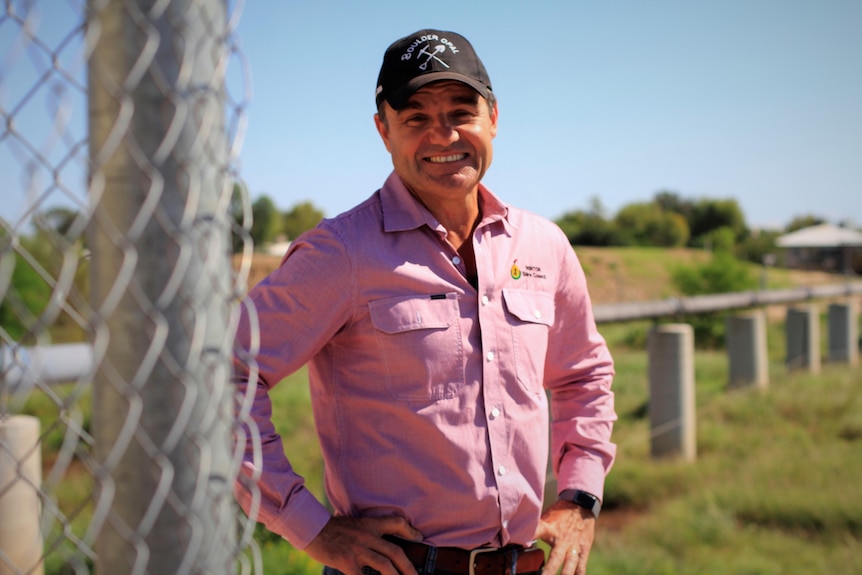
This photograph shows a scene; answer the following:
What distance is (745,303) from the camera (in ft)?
29.6

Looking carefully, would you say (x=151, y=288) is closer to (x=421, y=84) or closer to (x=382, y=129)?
(x=421, y=84)

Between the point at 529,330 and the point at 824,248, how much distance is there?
34437 mm

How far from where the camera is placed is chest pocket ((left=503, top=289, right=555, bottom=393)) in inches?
88.9

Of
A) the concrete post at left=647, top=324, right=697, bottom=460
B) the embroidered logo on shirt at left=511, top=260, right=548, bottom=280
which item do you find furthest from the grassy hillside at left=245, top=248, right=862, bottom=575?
the embroidered logo on shirt at left=511, top=260, right=548, bottom=280

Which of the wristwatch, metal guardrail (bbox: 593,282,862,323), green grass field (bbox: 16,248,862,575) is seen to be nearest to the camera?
the wristwatch

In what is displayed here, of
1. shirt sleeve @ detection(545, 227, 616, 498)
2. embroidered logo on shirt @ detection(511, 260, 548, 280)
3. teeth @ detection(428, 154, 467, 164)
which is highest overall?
teeth @ detection(428, 154, 467, 164)

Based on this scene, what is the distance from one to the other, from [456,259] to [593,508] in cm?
94

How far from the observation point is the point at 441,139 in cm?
224

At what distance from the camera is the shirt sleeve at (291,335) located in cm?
208

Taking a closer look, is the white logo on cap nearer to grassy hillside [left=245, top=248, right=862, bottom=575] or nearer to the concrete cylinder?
the concrete cylinder

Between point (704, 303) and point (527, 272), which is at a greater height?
point (527, 272)

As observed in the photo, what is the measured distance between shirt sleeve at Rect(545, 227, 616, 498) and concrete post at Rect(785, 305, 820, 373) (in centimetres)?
816

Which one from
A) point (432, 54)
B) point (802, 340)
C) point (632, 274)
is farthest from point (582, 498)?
point (632, 274)

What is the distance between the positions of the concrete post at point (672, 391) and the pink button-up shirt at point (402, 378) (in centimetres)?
440
